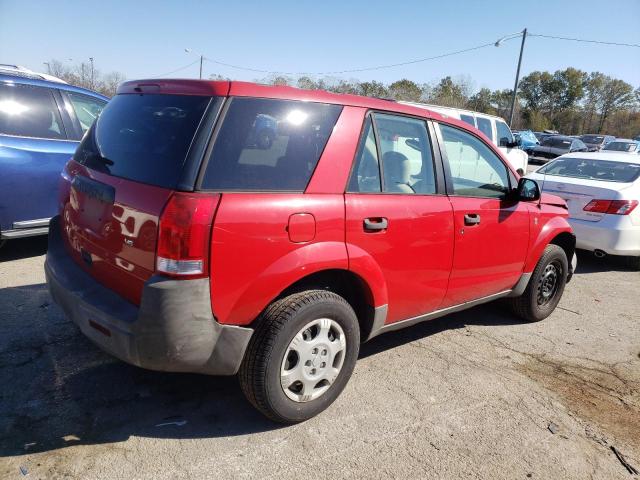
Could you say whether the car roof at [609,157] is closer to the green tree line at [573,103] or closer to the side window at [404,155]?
the side window at [404,155]

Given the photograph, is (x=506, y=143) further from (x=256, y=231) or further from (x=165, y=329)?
(x=165, y=329)

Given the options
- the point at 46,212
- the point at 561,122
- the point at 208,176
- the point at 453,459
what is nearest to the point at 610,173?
the point at 453,459

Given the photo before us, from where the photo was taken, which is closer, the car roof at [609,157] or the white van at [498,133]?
the car roof at [609,157]


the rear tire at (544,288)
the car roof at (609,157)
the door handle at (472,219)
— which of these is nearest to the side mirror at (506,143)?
the car roof at (609,157)

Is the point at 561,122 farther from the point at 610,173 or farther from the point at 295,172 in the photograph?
the point at 295,172

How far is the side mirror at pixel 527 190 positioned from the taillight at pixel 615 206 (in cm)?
300

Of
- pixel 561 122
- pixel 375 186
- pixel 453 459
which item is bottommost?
pixel 453 459

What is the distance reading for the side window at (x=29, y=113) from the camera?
4.91 metres

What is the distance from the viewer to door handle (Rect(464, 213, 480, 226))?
345 centimetres

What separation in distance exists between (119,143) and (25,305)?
2.13m

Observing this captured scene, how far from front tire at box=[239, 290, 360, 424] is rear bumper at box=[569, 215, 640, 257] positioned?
15.8ft

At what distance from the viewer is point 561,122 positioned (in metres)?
69.8

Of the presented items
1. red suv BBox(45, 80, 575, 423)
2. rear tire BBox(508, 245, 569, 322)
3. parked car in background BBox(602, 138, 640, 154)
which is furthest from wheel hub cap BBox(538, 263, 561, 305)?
parked car in background BBox(602, 138, 640, 154)

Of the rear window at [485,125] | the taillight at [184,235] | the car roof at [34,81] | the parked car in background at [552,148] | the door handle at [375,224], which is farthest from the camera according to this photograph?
the parked car in background at [552,148]
